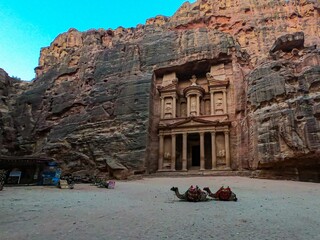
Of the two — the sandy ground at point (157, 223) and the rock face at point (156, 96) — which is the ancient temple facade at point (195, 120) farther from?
the sandy ground at point (157, 223)

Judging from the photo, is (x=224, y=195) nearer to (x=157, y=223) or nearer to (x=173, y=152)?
(x=157, y=223)

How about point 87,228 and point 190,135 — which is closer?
point 87,228

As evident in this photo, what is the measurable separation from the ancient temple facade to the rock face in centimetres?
130

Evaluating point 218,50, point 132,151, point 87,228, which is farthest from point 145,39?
point 87,228

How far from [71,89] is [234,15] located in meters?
28.4

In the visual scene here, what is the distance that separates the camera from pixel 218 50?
33375 mm

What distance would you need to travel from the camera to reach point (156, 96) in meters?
36.7

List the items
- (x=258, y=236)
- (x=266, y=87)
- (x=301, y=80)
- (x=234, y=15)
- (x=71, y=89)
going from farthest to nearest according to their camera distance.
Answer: (x=234, y=15), (x=71, y=89), (x=266, y=87), (x=301, y=80), (x=258, y=236)

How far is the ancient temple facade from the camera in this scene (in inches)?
1228

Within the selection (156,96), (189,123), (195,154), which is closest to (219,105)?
(189,123)

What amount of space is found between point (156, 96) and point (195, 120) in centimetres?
724

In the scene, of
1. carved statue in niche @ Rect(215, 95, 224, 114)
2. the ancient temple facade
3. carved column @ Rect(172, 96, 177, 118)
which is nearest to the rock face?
the ancient temple facade

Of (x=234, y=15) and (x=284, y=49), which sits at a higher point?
(x=234, y=15)

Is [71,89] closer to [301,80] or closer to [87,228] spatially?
[301,80]
